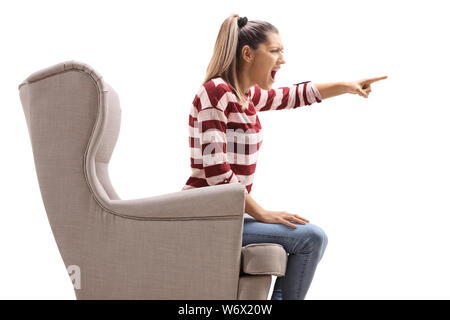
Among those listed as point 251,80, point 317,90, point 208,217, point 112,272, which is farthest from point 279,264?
point 317,90

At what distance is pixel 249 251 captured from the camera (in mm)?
1716

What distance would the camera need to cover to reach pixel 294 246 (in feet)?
5.95

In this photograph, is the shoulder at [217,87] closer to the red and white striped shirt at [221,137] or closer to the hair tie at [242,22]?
the red and white striped shirt at [221,137]

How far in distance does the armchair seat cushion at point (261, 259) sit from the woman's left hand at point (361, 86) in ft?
2.82

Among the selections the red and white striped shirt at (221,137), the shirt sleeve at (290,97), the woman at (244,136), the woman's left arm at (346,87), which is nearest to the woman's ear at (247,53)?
the woman at (244,136)

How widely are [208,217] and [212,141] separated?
0.93ft

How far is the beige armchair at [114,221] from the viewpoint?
5.50ft

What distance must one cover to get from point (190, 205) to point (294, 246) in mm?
375

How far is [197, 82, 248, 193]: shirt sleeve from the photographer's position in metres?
1.84

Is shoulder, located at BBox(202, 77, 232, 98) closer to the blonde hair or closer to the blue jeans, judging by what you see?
the blonde hair

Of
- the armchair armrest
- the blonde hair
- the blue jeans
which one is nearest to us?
the armchair armrest

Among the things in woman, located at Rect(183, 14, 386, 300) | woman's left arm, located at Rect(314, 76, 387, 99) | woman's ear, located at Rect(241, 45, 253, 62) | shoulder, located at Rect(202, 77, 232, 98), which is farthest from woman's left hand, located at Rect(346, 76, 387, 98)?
shoulder, located at Rect(202, 77, 232, 98)

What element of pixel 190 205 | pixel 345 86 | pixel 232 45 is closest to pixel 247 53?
pixel 232 45
